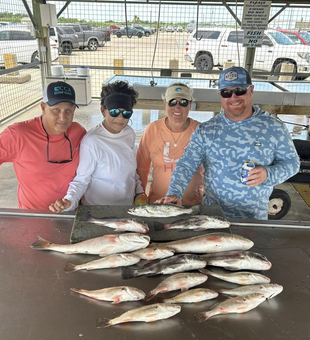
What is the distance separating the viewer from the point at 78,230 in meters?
1.67

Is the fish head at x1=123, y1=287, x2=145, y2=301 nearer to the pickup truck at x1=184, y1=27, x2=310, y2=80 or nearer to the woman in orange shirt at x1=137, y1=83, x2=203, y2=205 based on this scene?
the woman in orange shirt at x1=137, y1=83, x2=203, y2=205

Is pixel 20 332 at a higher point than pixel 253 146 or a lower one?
lower

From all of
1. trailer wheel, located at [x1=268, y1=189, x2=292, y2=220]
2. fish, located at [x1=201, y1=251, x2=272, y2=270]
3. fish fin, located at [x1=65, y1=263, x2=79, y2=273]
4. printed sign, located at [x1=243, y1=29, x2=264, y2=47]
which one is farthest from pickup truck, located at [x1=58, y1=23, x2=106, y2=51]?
fish, located at [x1=201, y1=251, x2=272, y2=270]

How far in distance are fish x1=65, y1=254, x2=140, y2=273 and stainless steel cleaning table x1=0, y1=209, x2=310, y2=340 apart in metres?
0.03

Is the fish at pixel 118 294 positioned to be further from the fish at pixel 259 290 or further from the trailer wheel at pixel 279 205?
the trailer wheel at pixel 279 205

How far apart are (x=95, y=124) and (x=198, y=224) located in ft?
20.4

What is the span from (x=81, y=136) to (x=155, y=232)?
112cm

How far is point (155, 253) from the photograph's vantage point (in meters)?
1.47

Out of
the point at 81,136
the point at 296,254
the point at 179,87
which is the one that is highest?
the point at 179,87

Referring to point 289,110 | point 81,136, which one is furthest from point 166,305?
point 289,110

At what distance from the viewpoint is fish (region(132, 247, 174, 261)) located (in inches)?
58.0

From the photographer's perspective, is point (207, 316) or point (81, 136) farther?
point (81, 136)

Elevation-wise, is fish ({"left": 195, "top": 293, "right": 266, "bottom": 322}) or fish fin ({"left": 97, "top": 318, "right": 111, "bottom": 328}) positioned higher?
fish ({"left": 195, "top": 293, "right": 266, "bottom": 322})

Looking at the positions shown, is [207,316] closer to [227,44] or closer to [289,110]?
[289,110]
